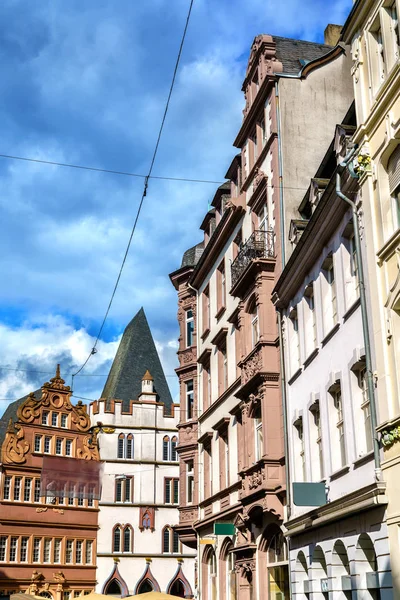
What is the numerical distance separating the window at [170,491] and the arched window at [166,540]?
1740 millimetres

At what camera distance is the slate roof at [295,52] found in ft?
93.7

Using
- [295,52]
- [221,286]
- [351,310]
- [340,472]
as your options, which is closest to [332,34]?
[295,52]

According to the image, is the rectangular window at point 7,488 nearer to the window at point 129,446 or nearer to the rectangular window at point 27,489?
the rectangular window at point 27,489

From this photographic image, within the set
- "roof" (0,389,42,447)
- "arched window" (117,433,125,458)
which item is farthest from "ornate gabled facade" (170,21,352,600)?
"roof" (0,389,42,447)

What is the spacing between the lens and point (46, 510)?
51250 mm

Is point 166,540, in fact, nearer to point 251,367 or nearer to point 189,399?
point 189,399

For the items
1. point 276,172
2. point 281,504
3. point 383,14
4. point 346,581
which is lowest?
point 346,581

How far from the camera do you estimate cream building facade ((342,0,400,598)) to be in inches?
579

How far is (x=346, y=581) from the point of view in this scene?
17.0 m

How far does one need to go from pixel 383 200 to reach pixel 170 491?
42.9m

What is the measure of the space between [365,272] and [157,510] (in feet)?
135

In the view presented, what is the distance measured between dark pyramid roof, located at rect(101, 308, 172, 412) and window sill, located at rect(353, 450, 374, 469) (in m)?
42.1

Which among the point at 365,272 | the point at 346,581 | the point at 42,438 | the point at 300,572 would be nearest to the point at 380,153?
the point at 365,272

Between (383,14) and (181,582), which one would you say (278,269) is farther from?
(181,582)
